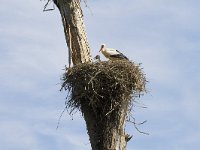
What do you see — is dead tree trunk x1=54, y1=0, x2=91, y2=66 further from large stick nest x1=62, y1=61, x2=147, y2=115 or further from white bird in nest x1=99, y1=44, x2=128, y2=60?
white bird in nest x1=99, y1=44, x2=128, y2=60

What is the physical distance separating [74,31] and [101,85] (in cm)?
126

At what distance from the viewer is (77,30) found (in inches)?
438

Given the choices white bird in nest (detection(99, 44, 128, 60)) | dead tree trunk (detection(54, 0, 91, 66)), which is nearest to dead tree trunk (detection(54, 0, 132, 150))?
dead tree trunk (detection(54, 0, 91, 66))

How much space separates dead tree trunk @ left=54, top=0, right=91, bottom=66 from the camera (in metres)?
11.1

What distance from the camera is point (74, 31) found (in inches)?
439

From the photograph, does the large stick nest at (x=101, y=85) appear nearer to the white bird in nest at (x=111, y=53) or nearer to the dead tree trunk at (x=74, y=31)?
the dead tree trunk at (x=74, y=31)

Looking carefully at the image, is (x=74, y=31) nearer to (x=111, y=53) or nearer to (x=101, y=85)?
(x=101, y=85)

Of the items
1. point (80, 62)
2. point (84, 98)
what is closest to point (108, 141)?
point (84, 98)

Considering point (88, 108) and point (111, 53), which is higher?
point (111, 53)

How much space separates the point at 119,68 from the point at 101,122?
1.24 m

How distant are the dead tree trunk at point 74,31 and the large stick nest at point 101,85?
0.94 ft

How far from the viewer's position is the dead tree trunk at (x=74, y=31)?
11078 mm

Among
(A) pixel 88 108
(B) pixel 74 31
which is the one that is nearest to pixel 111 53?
(B) pixel 74 31

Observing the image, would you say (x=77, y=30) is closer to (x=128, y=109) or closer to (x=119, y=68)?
(x=119, y=68)
